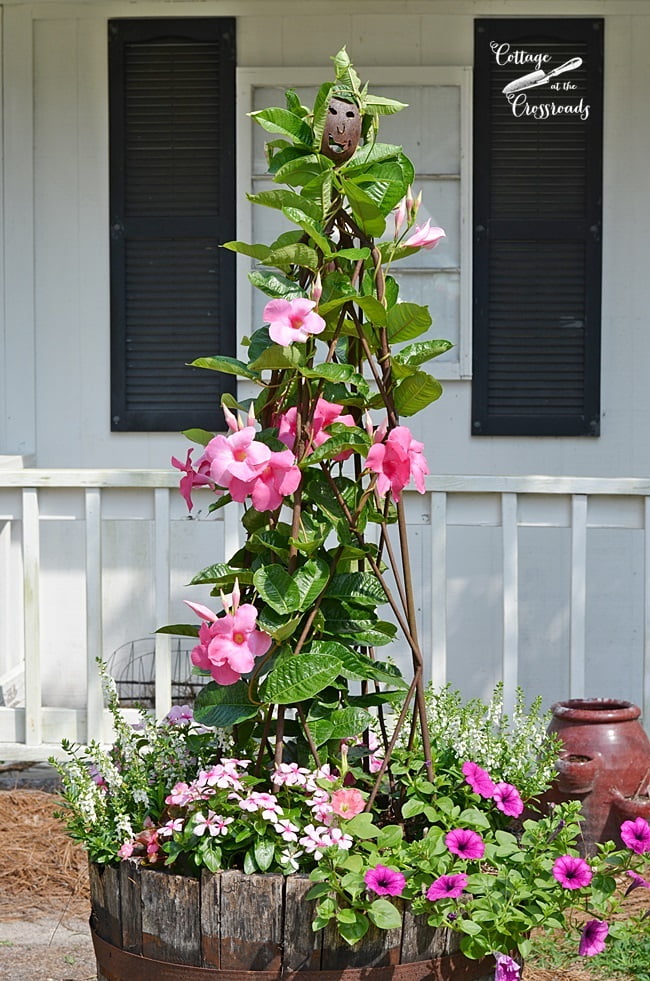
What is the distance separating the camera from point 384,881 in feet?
5.48

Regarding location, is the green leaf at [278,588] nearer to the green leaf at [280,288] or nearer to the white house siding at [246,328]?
the green leaf at [280,288]

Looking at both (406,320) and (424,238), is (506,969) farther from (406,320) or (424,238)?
(424,238)

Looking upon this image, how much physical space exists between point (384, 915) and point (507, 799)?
0.35m

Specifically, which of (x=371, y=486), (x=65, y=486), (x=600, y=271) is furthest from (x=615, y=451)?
(x=371, y=486)

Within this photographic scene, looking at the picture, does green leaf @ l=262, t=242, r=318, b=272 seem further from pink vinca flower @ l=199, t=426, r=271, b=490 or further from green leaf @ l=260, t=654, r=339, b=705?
green leaf @ l=260, t=654, r=339, b=705

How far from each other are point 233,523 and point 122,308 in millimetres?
1554

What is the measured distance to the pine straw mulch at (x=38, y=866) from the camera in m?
3.22

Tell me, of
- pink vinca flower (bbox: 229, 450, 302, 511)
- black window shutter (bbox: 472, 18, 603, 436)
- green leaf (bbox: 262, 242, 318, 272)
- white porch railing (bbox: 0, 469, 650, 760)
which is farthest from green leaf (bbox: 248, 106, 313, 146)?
black window shutter (bbox: 472, 18, 603, 436)

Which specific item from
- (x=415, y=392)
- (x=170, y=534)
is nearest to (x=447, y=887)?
(x=415, y=392)

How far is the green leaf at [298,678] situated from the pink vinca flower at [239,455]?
0.93 ft

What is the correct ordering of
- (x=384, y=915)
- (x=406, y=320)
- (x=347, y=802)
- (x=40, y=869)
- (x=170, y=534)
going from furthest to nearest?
(x=170, y=534) < (x=40, y=869) < (x=406, y=320) < (x=347, y=802) < (x=384, y=915)

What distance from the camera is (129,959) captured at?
1.78 metres

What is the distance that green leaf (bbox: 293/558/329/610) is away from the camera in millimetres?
1808

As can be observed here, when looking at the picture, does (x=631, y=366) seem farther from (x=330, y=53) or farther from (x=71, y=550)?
(x=71, y=550)
